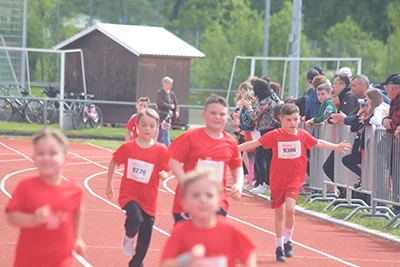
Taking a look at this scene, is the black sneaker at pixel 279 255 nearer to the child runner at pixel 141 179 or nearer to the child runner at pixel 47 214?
the child runner at pixel 141 179

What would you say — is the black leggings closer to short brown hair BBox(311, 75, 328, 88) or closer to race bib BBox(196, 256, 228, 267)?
race bib BBox(196, 256, 228, 267)

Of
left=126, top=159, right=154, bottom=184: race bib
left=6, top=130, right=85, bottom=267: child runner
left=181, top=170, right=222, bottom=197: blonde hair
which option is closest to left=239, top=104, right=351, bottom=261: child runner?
left=126, top=159, right=154, bottom=184: race bib

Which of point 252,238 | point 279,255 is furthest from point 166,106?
point 279,255

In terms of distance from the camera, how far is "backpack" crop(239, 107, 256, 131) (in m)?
18.9

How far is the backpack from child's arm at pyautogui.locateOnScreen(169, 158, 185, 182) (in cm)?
995

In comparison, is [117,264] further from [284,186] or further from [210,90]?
[210,90]

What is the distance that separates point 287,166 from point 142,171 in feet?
8.25

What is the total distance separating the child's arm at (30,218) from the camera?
6.60 metres

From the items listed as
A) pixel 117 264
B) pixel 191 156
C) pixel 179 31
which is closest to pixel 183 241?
pixel 191 156

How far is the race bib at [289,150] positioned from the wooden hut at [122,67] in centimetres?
2462

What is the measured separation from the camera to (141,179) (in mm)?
9906

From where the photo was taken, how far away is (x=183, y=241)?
6.00 metres

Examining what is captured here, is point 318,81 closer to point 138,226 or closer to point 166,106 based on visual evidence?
point 166,106

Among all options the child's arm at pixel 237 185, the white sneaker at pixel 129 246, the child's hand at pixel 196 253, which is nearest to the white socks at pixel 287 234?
the white sneaker at pixel 129 246
